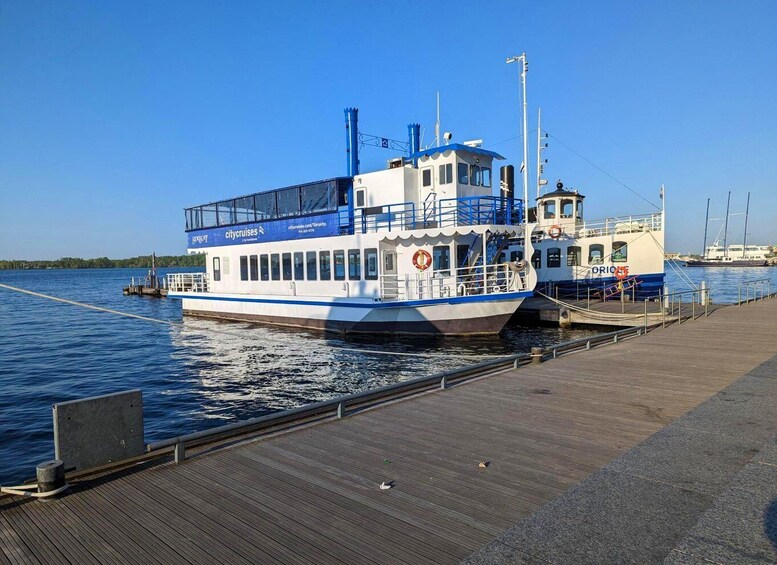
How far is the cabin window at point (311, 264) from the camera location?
2405cm

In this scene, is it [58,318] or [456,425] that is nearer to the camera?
[456,425]

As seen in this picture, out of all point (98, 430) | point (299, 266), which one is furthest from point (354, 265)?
point (98, 430)

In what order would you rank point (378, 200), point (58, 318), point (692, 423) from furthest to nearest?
point (58, 318) → point (378, 200) → point (692, 423)

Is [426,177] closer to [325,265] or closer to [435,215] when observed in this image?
[435,215]

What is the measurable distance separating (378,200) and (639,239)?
15.7 meters

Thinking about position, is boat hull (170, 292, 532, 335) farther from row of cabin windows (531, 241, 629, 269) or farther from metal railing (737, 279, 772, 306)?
row of cabin windows (531, 241, 629, 269)

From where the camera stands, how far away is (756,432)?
6.04m

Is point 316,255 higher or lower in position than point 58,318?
higher

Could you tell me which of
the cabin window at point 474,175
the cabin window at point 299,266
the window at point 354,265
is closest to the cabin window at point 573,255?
the cabin window at point 474,175

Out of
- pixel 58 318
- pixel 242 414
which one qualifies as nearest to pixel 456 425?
pixel 242 414

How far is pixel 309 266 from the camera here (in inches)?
955

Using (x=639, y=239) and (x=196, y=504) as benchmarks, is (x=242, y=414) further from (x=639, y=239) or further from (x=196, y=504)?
(x=639, y=239)

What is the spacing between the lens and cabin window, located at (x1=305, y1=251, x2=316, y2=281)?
2405 cm

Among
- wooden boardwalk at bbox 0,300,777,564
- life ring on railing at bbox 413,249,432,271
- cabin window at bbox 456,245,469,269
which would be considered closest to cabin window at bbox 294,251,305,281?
life ring on railing at bbox 413,249,432,271
